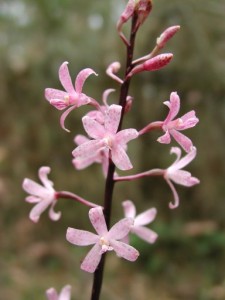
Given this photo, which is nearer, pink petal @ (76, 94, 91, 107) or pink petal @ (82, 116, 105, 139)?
pink petal @ (82, 116, 105, 139)

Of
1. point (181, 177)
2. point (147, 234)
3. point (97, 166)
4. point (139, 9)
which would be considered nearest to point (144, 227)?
point (147, 234)

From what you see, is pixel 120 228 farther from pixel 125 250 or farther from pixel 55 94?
pixel 55 94

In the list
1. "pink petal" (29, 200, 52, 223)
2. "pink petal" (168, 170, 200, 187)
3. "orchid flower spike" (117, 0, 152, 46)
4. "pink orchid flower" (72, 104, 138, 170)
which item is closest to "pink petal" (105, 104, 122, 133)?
"pink orchid flower" (72, 104, 138, 170)

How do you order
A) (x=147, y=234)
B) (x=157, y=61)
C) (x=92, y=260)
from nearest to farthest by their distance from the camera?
(x=92, y=260) → (x=157, y=61) → (x=147, y=234)

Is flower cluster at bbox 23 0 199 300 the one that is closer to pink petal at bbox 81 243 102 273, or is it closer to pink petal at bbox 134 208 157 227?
pink petal at bbox 81 243 102 273

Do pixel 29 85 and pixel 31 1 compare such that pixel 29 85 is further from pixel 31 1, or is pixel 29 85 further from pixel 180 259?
pixel 180 259

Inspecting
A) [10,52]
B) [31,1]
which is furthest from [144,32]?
[10,52]

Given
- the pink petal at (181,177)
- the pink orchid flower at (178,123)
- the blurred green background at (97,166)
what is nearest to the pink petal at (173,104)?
the pink orchid flower at (178,123)
